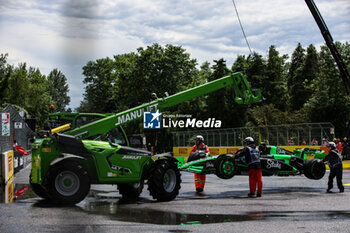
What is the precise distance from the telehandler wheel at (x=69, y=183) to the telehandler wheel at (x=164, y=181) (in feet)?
6.35

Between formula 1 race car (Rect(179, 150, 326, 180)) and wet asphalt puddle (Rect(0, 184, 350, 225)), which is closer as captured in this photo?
wet asphalt puddle (Rect(0, 184, 350, 225))

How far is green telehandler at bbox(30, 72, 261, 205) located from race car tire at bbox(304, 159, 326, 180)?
5520mm

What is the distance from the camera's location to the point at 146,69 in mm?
65250

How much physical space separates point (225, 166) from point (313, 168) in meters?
3.71

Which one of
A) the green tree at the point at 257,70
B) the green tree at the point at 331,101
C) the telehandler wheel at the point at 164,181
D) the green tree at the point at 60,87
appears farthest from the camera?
the green tree at the point at 60,87

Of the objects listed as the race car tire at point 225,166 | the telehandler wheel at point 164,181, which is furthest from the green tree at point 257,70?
the telehandler wheel at point 164,181

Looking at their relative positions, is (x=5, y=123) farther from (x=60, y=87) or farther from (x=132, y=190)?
(x=60, y=87)

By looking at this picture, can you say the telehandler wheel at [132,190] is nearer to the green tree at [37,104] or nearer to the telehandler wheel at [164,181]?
the telehandler wheel at [164,181]

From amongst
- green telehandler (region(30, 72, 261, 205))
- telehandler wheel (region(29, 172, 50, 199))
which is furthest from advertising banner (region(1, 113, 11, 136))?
telehandler wheel (region(29, 172, 50, 199))

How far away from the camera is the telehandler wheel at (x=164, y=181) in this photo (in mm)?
11867

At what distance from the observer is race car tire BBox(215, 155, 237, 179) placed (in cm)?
1375

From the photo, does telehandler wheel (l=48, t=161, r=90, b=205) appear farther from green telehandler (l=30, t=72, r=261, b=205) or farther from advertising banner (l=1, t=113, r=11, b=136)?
advertising banner (l=1, t=113, r=11, b=136)

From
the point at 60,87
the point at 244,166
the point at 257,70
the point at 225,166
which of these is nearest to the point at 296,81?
the point at 257,70

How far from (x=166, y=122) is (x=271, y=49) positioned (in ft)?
125
